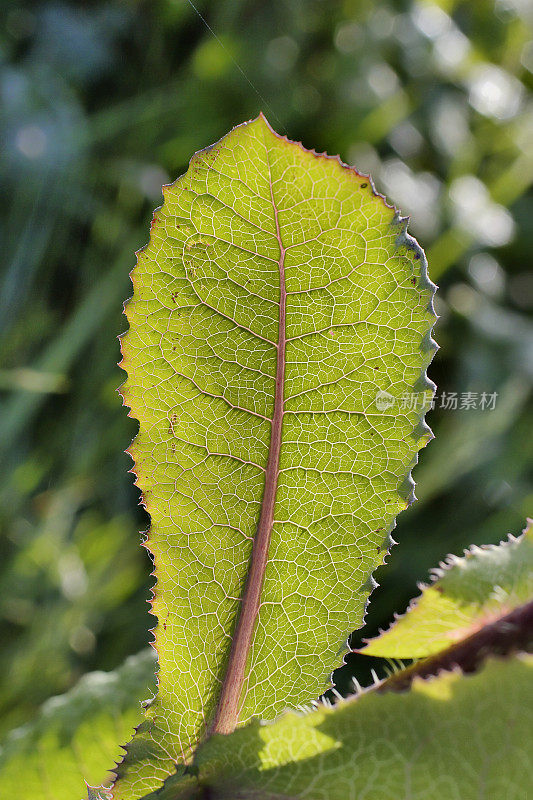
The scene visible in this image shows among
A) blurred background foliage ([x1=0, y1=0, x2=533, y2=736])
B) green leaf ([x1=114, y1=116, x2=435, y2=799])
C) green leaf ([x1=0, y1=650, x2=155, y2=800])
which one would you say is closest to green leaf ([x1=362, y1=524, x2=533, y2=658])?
green leaf ([x1=114, y1=116, x2=435, y2=799])

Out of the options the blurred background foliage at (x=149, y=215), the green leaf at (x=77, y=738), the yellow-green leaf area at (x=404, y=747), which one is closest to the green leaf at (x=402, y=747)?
the yellow-green leaf area at (x=404, y=747)

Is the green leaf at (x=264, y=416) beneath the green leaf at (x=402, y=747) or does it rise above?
above

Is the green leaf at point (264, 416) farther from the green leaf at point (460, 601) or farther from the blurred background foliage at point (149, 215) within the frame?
the blurred background foliage at point (149, 215)

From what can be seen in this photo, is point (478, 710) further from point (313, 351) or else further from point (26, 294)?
point (26, 294)

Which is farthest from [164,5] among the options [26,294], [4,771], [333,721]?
[333,721]

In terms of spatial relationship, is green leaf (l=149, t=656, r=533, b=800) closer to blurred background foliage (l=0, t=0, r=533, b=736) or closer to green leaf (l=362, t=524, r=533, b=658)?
green leaf (l=362, t=524, r=533, b=658)

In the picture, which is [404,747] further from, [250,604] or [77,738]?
[77,738]

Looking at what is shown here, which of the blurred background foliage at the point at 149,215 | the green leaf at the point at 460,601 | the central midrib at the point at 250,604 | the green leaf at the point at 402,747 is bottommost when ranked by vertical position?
the green leaf at the point at 402,747

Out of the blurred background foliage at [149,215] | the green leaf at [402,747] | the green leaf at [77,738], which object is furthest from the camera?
the blurred background foliage at [149,215]
